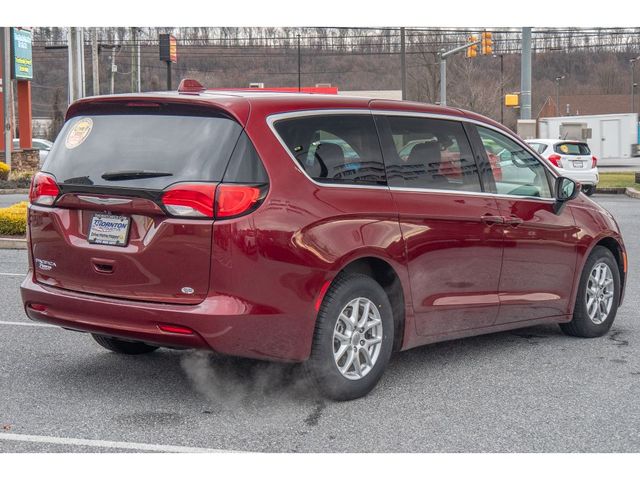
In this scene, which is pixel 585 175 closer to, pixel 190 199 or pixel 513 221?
pixel 513 221

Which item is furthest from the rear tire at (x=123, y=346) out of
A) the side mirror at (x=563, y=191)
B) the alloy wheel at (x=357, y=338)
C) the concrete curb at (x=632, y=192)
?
the concrete curb at (x=632, y=192)

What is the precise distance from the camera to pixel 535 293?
22.4ft

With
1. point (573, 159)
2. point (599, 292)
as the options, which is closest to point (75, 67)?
point (573, 159)

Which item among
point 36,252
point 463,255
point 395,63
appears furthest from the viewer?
point 395,63

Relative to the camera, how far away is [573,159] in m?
27.4

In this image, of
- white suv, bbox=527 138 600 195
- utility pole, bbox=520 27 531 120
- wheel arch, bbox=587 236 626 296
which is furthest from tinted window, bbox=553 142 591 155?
wheel arch, bbox=587 236 626 296

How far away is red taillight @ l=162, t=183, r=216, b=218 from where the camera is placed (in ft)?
16.4

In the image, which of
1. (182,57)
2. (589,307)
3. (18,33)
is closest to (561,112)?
(182,57)

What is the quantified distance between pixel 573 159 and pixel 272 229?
23.6 metres

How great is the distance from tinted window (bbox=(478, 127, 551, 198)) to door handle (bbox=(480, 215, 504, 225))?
22cm

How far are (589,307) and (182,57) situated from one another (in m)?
98.2

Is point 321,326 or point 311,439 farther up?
point 321,326

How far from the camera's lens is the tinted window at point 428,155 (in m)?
5.93

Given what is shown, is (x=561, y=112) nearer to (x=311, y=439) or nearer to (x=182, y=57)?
(x=182, y=57)
